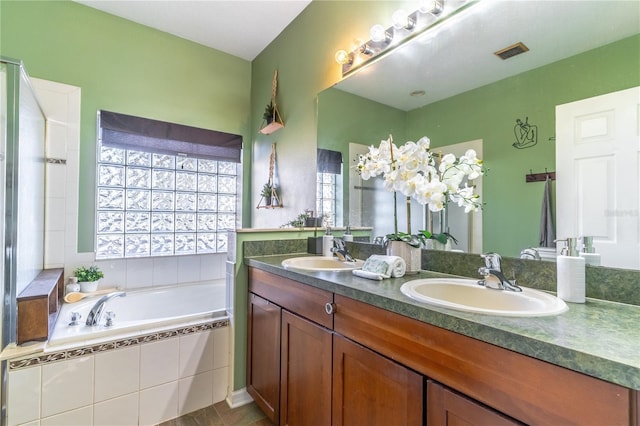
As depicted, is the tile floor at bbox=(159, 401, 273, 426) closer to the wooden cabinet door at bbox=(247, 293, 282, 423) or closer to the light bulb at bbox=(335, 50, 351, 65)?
the wooden cabinet door at bbox=(247, 293, 282, 423)

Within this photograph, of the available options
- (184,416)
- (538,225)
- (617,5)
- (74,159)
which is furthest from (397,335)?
(74,159)

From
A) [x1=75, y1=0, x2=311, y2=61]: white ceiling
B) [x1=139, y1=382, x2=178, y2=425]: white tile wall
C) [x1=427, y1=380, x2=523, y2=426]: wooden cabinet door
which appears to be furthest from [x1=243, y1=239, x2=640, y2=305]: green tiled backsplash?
[x1=75, y1=0, x2=311, y2=61]: white ceiling

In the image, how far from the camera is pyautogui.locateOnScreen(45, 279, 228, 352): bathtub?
1602 millimetres

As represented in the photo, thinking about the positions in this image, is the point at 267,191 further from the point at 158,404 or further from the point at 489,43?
the point at 489,43

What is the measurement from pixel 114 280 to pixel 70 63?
175cm

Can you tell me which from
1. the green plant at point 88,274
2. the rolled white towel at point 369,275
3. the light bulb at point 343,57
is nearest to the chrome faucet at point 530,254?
the rolled white towel at point 369,275

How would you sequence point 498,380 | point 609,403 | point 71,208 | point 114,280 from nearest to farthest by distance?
point 609,403 → point 498,380 → point 71,208 → point 114,280

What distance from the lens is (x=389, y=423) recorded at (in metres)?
0.96

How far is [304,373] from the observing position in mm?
1351

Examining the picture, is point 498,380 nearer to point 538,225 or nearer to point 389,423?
point 389,423

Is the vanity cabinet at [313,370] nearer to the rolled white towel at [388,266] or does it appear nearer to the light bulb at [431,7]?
the rolled white towel at [388,266]

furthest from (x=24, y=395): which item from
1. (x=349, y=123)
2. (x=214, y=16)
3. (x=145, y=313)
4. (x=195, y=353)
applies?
(x=214, y=16)

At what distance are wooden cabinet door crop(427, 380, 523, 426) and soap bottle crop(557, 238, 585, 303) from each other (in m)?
0.45

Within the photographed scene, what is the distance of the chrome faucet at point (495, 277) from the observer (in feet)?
3.33
